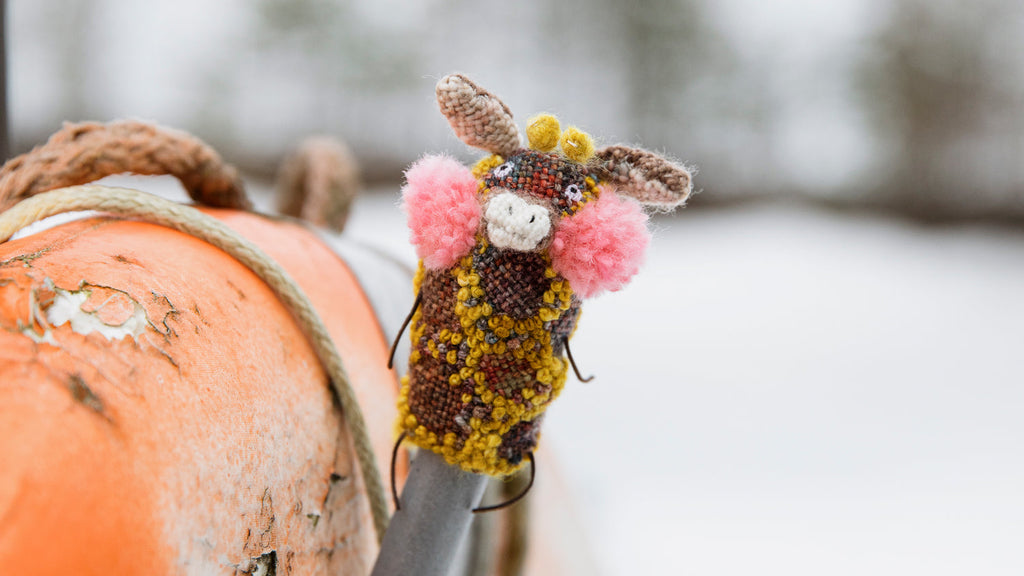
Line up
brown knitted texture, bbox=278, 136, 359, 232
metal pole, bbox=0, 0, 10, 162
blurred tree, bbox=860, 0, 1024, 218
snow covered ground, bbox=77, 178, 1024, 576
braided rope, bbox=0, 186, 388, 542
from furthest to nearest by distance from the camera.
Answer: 1. blurred tree, bbox=860, 0, 1024, 218
2. snow covered ground, bbox=77, 178, 1024, 576
3. brown knitted texture, bbox=278, 136, 359, 232
4. metal pole, bbox=0, 0, 10, 162
5. braided rope, bbox=0, 186, 388, 542

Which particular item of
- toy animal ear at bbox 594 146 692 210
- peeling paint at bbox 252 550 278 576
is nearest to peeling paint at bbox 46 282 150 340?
peeling paint at bbox 252 550 278 576

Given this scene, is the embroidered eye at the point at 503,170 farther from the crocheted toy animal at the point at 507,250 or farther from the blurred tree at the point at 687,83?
the blurred tree at the point at 687,83

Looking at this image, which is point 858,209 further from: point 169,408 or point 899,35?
→ point 169,408

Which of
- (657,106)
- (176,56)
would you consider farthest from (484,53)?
(176,56)

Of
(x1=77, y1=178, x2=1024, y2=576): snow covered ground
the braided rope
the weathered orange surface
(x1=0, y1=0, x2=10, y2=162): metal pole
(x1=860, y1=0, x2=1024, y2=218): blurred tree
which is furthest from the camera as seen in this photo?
(x1=860, y1=0, x2=1024, y2=218): blurred tree

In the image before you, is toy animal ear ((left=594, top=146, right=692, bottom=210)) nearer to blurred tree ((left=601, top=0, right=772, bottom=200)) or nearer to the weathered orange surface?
the weathered orange surface

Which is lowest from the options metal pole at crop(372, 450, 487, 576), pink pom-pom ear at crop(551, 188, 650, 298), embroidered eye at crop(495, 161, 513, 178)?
metal pole at crop(372, 450, 487, 576)
